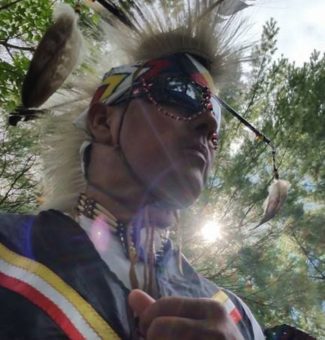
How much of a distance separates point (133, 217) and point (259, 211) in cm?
485

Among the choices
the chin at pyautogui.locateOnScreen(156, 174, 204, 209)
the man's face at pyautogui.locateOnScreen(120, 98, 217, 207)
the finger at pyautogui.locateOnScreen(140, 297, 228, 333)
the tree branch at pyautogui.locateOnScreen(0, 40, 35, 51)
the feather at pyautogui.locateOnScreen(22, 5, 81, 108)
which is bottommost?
the finger at pyautogui.locateOnScreen(140, 297, 228, 333)

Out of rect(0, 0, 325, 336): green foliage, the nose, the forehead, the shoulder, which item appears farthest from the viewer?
rect(0, 0, 325, 336): green foliage

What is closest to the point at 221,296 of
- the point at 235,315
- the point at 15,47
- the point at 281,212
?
the point at 235,315

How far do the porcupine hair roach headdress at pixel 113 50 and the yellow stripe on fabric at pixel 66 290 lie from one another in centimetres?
44

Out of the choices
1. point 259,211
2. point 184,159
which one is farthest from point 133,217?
point 259,211

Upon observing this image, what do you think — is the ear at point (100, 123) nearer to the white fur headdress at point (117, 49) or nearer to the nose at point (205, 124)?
the white fur headdress at point (117, 49)

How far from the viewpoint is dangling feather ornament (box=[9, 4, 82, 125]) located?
1.42m

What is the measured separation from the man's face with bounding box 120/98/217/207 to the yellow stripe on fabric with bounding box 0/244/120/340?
0.33 meters

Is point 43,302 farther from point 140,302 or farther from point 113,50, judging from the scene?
point 113,50

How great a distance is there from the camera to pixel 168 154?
43.9 inches

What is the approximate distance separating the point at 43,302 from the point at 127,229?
0.30 metres

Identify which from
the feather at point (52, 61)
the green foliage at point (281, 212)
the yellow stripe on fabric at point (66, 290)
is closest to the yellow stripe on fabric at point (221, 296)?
the yellow stripe on fabric at point (66, 290)

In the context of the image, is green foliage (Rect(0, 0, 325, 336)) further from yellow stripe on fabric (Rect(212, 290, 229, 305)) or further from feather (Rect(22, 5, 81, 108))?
yellow stripe on fabric (Rect(212, 290, 229, 305))

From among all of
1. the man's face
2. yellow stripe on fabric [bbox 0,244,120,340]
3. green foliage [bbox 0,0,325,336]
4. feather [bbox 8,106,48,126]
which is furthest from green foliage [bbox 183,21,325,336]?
yellow stripe on fabric [bbox 0,244,120,340]
